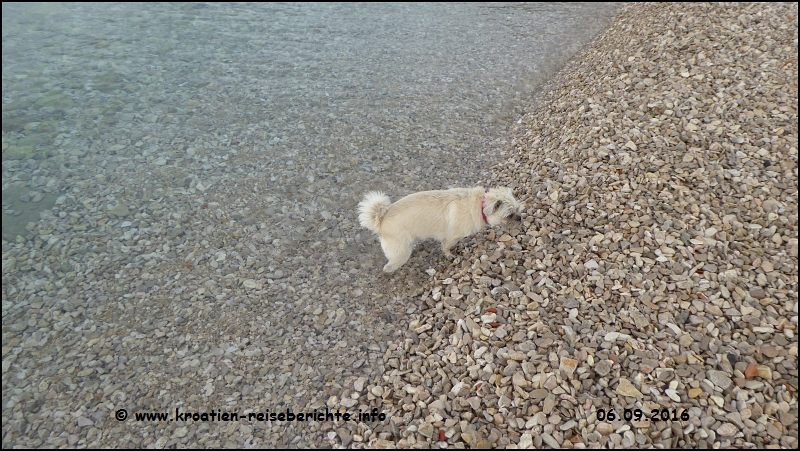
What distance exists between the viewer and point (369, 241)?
235 inches

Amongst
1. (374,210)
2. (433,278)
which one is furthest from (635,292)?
(374,210)

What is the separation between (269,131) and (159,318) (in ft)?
12.6

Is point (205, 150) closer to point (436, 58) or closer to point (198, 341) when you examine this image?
point (198, 341)

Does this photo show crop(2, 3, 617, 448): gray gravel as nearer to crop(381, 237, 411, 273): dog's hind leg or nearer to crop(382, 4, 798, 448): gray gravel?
crop(381, 237, 411, 273): dog's hind leg

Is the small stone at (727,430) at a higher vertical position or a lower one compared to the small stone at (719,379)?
lower

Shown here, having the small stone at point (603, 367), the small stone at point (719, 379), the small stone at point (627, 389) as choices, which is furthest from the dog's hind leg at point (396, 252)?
the small stone at point (719, 379)

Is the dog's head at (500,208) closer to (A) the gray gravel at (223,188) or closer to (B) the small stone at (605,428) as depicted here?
(A) the gray gravel at (223,188)

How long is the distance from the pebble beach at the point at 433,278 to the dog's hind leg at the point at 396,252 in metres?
0.25

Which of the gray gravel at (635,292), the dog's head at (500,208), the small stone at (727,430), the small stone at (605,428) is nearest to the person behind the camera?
the small stone at (727,430)

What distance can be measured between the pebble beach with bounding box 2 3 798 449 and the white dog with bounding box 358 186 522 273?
0.37 metres

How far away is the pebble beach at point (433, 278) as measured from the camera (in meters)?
3.79

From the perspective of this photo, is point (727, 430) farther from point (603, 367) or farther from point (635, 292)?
point (635, 292)

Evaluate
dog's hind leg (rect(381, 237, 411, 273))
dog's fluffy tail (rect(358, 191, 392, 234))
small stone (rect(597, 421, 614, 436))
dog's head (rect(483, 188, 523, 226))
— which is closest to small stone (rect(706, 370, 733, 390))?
small stone (rect(597, 421, 614, 436))

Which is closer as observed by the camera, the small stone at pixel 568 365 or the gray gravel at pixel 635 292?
the gray gravel at pixel 635 292
